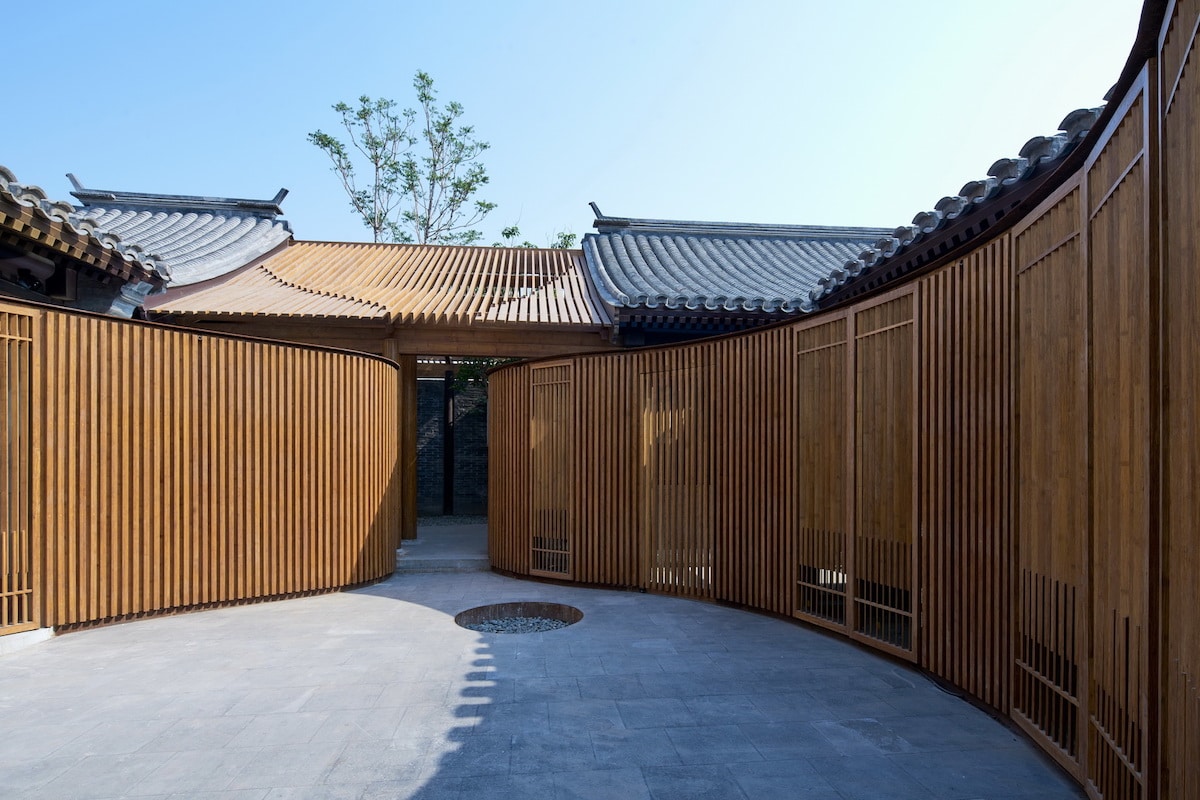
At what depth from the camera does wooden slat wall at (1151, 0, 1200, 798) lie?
2.12m

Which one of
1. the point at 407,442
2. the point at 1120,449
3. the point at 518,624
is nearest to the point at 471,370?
the point at 407,442

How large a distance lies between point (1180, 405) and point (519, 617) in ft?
17.9

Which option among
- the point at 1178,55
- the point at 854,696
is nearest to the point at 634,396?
the point at 854,696

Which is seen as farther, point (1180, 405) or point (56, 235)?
point (56, 235)

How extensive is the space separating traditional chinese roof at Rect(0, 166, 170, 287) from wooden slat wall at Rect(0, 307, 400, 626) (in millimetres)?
628

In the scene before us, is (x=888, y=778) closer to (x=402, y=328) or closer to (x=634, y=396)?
(x=634, y=396)

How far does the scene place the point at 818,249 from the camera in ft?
44.4

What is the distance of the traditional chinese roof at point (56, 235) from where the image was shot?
201 inches

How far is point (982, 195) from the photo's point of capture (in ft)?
16.6

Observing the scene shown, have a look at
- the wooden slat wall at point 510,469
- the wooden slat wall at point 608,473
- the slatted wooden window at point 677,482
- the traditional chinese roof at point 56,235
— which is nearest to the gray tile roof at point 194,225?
the traditional chinese roof at point 56,235

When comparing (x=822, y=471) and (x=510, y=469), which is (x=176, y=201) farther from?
(x=822, y=471)

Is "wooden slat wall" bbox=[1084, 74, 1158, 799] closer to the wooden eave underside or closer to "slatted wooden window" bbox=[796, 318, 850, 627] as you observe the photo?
"slatted wooden window" bbox=[796, 318, 850, 627]

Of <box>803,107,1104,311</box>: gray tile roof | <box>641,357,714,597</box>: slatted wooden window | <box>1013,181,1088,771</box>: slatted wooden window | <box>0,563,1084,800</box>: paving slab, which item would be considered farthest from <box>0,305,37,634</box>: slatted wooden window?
<box>803,107,1104,311</box>: gray tile roof

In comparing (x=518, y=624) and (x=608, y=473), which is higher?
(x=608, y=473)
